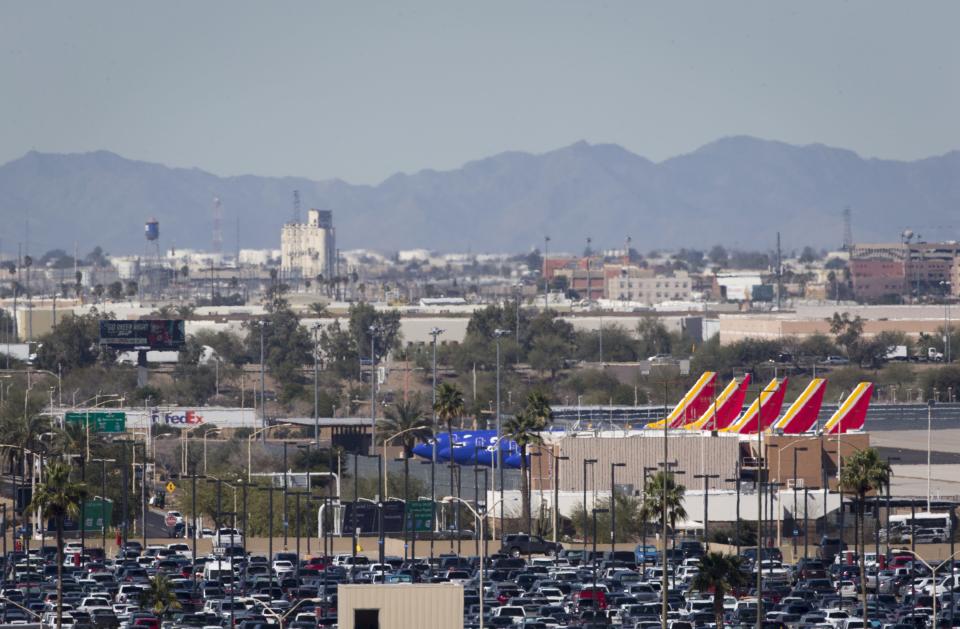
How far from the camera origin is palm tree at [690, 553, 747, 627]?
70.1 meters

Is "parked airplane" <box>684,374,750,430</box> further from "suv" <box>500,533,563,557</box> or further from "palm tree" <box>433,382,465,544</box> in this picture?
"suv" <box>500,533,563,557</box>

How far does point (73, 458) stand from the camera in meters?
113

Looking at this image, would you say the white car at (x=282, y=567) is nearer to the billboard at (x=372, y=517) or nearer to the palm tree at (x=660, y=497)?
the palm tree at (x=660, y=497)

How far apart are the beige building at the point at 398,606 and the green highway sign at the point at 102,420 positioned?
268 feet

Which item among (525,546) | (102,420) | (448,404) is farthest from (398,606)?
(102,420)

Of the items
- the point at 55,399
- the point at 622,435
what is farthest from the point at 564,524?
the point at 55,399

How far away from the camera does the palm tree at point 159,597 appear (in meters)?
72.3

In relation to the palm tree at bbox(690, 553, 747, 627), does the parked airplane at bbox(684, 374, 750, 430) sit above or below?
above

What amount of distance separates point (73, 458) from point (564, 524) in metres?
25.9

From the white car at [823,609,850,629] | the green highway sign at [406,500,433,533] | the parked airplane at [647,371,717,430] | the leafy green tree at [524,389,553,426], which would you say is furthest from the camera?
the parked airplane at [647,371,717,430]

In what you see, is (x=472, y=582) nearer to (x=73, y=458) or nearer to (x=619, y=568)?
(x=619, y=568)

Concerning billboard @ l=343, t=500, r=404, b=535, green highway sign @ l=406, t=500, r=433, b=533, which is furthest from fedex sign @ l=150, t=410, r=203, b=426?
green highway sign @ l=406, t=500, r=433, b=533

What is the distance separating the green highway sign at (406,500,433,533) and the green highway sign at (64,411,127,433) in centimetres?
2864

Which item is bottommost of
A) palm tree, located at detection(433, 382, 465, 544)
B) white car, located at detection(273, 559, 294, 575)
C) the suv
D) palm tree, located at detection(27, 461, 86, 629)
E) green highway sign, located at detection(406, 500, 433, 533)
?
the suv
